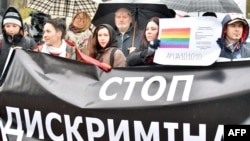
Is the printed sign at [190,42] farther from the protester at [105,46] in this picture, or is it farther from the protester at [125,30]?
the protester at [125,30]

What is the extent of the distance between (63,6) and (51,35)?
6.30ft

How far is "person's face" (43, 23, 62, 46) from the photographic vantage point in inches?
194

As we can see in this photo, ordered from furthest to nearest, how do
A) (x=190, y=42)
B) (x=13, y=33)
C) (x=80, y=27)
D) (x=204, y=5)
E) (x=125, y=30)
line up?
(x=80, y=27) < (x=204, y=5) < (x=125, y=30) < (x=13, y=33) < (x=190, y=42)

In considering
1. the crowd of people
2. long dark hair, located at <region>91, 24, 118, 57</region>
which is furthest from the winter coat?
long dark hair, located at <region>91, 24, 118, 57</region>

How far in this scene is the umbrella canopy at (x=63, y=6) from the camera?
669 centimetres

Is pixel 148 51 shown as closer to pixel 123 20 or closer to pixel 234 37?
pixel 234 37

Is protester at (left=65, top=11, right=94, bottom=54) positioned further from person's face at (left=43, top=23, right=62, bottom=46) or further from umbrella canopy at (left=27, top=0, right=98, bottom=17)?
person's face at (left=43, top=23, right=62, bottom=46)

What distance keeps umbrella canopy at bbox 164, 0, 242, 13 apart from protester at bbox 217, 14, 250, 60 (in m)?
1.97

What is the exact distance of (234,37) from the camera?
14.2ft

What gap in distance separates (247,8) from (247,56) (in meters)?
4.30

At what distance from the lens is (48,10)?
6684 millimetres

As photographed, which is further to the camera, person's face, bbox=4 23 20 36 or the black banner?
person's face, bbox=4 23 20 36

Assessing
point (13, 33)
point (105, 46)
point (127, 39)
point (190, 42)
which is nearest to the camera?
point (190, 42)

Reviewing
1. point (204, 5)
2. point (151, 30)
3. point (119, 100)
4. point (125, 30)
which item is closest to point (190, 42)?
point (119, 100)
